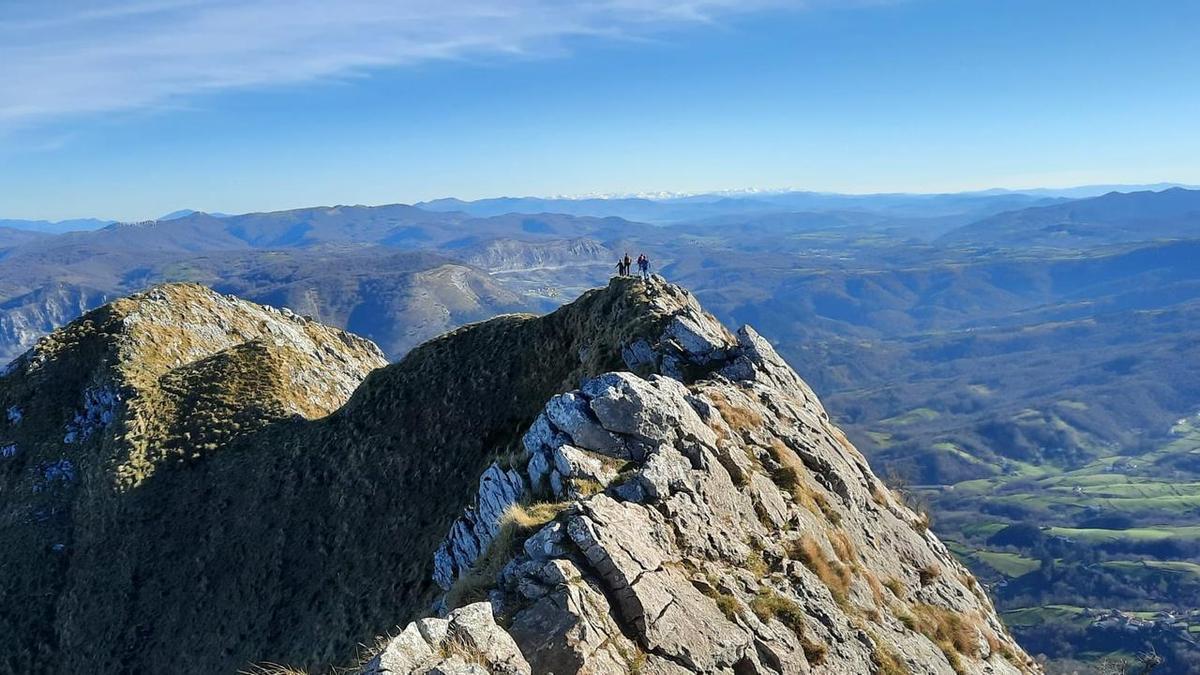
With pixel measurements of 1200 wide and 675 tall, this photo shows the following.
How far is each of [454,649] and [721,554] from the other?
9989 millimetres

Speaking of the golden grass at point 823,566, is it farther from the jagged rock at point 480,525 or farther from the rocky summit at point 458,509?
the jagged rock at point 480,525

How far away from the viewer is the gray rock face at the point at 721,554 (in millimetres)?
17234

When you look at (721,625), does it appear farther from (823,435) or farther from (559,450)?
(823,435)

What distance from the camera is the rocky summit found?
1845 centimetres

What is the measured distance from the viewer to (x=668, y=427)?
26688mm

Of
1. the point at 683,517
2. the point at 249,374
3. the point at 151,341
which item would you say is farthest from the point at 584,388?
the point at 151,341

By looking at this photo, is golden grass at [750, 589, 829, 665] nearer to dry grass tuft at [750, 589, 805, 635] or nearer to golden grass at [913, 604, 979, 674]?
dry grass tuft at [750, 589, 805, 635]

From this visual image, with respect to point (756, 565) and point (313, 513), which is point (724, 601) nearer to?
point (756, 565)

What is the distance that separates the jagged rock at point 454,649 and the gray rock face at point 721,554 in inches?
37.3

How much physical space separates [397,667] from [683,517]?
35.2 ft

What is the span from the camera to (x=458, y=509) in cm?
4900

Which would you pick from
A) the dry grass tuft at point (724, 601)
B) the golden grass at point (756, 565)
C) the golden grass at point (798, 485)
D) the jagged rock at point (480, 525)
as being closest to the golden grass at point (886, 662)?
the golden grass at point (756, 565)

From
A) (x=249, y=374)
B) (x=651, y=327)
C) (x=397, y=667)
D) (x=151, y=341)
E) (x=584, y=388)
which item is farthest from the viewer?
(x=151, y=341)

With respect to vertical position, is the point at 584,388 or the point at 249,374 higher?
the point at 584,388
